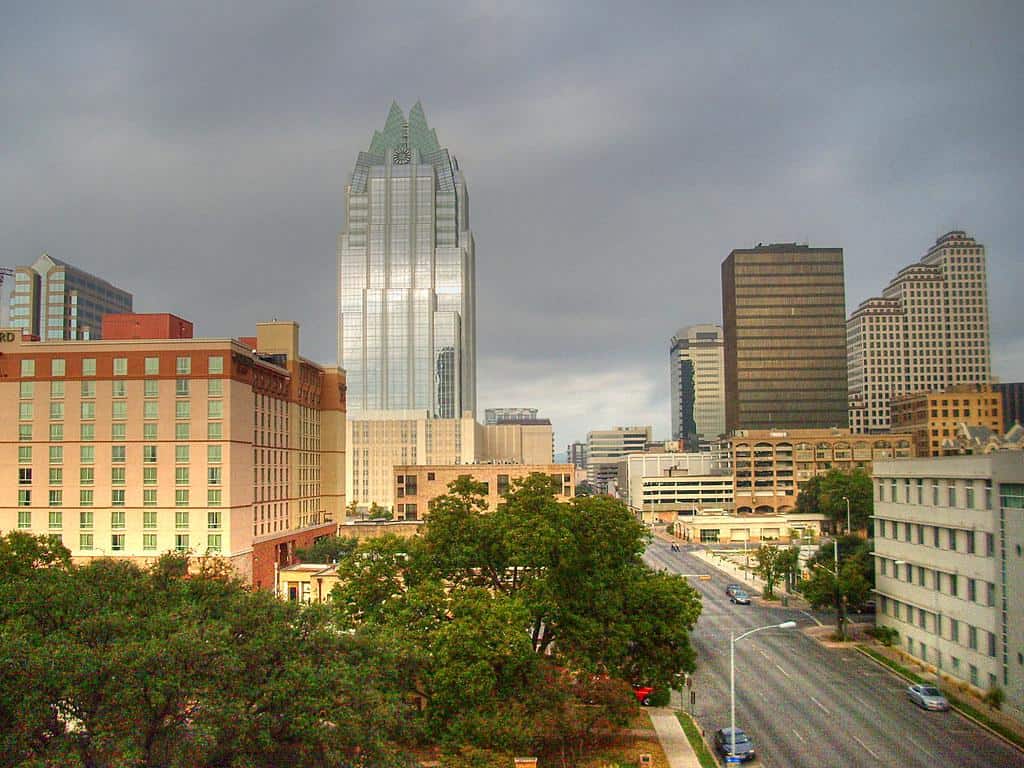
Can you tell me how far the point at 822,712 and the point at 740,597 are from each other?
130 ft

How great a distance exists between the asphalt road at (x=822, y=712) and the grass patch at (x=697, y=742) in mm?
828

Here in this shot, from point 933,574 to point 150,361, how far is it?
75.8 meters

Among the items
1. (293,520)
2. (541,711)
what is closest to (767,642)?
(541,711)

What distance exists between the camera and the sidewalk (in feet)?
137

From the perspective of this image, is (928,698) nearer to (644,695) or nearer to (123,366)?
(644,695)

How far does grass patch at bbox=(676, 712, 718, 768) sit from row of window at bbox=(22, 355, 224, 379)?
6079 centimetres

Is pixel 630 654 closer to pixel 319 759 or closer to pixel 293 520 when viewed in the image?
pixel 319 759

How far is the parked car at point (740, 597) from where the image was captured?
87250 millimetres

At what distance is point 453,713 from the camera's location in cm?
3897

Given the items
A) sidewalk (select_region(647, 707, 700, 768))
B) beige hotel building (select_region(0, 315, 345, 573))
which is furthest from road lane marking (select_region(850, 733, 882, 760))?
beige hotel building (select_region(0, 315, 345, 573))

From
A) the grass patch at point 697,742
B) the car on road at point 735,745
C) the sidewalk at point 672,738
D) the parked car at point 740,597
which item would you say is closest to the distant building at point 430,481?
the parked car at point 740,597

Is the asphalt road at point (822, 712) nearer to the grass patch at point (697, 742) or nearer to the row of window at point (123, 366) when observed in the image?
the grass patch at point (697, 742)

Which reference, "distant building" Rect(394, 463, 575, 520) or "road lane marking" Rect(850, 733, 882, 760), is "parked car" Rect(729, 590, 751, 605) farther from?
"road lane marking" Rect(850, 733, 882, 760)

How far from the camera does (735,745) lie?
42.2m
